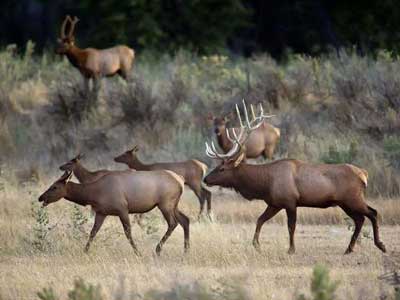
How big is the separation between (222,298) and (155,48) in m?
23.4

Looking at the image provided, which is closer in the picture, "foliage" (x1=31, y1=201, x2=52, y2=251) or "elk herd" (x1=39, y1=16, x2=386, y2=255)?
"elk herd" (x1=39, y1=16, x2=386, y2=255)

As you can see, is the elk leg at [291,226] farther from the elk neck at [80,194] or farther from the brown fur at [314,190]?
the elk neck at [80,194]

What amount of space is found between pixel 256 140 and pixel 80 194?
267 inches

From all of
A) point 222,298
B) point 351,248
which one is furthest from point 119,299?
point 351,248

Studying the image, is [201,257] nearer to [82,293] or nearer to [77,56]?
[82,293]

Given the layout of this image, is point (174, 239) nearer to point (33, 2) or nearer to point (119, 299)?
point (119, 299)

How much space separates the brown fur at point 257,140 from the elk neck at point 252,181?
215 inches

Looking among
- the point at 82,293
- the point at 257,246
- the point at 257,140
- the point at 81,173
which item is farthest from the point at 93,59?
the point at 82,293

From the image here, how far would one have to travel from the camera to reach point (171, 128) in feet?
81.7

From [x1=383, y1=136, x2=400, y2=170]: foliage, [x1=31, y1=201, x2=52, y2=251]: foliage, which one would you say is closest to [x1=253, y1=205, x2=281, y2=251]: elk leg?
[x1=31, y1=201, x2=52, y2=251]: foliage

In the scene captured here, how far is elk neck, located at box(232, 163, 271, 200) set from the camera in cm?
1588

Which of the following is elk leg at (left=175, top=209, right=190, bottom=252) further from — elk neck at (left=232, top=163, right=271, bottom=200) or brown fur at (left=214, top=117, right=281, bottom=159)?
brown fur at (left=214, top=117, right=281, bottom=159)

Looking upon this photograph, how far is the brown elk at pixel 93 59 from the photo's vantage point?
27.1 meters

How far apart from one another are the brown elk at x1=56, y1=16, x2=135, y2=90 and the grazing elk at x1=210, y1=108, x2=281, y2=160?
566 centimetres
